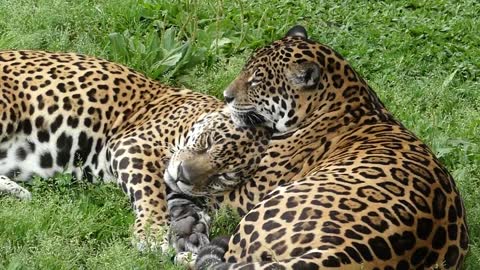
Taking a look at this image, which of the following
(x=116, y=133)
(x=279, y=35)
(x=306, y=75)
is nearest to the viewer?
(x=306, y=75)

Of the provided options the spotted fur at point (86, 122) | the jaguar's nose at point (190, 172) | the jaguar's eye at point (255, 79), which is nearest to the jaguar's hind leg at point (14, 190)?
the spotted fur at point (86, 122)

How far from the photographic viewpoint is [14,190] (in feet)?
30.3

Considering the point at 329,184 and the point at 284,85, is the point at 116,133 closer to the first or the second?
the point at 284,85

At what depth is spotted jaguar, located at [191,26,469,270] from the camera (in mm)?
6910

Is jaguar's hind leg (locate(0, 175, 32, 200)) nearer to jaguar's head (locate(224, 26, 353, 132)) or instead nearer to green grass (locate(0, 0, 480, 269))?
green grass (locate(0, 0, 480, 269))

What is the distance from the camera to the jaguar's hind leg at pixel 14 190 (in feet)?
30.2

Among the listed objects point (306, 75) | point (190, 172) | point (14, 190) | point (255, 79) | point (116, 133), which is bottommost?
point (14, 190)

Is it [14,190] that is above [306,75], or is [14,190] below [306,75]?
below

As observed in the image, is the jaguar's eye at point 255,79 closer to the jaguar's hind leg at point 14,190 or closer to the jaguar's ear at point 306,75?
the jaguar's ear at point 306,75

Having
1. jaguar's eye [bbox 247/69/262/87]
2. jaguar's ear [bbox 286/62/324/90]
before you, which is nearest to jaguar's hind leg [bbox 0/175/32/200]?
jaguar's eye [bbox 247/69/262/87]

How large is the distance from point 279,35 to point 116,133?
3659 millimetres

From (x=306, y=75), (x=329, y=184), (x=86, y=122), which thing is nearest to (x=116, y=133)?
(x=86, y=122)

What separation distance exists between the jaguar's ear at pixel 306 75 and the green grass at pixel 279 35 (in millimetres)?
1800

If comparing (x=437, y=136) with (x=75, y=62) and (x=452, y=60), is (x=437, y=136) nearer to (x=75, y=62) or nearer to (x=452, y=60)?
(x=452, y=60)
